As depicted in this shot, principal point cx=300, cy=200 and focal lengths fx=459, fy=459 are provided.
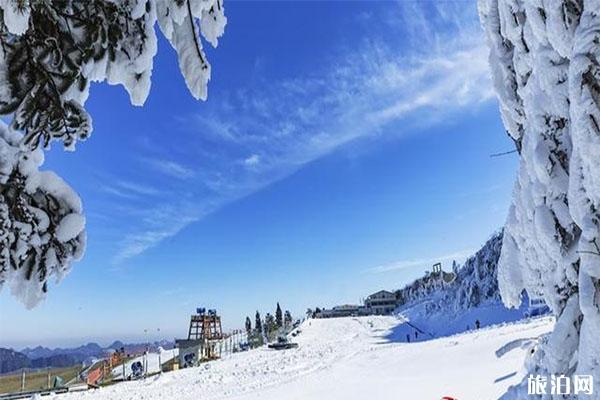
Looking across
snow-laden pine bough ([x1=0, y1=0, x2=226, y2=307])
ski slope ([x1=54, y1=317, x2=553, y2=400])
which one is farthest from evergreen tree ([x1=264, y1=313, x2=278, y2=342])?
snow-laden pine bough ([x1=0, y1=0, x2=226, y2=307])

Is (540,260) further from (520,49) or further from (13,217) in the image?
(13,217)

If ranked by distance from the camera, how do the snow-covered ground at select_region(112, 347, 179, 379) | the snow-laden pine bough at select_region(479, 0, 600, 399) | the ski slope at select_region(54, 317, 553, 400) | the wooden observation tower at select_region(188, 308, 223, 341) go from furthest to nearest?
the wooden observation tower at select_region(188, 308, 223, 341) → the snow-covered ground at select_region(112, 347, 179, 379) → the ski slope at select_region(54, 317, 553, 400) → the snow-laden pine bough at select_region(479, 0, 600, 399)

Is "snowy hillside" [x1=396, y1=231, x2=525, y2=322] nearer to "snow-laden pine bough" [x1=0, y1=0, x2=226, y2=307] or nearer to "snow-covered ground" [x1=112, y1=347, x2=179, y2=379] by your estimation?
"snow-covered ground" [x1=112, y1=347, x2=179, y2=379]

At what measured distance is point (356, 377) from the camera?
12875 millimetres

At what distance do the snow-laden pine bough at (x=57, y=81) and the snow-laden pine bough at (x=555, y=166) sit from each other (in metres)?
2.84

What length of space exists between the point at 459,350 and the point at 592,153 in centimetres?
1168

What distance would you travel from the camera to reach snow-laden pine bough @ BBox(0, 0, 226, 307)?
81.2 inches

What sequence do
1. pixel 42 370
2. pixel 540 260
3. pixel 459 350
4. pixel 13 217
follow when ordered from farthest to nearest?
pixel 42 370, pixel 459 350, pixel 540 260, pixel 13 217

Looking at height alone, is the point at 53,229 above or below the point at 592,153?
below

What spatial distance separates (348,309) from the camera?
321 feet

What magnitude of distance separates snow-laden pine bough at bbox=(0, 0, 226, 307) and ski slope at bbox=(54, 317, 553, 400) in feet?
24.8

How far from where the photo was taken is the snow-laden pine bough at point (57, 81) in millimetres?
2062

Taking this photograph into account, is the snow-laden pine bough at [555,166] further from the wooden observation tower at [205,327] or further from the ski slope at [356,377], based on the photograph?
the wooden observation tower at [205,327]

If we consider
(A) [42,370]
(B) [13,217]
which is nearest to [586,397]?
(B) [13,217]
